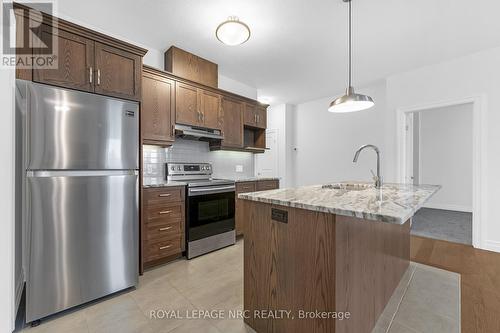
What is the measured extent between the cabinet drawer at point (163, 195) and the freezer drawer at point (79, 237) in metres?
0.34

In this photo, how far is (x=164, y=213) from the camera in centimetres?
257

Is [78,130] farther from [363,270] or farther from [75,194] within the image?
[363,270]

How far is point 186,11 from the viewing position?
2316 mm

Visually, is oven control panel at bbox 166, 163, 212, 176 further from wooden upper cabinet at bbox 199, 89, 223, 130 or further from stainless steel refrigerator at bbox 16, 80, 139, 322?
stainless steel refrigerator at bbox 16, 80, 139, 322

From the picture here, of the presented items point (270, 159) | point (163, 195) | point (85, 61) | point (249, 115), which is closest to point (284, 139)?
point (270, 159)

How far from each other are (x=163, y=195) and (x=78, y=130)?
1.06 metres

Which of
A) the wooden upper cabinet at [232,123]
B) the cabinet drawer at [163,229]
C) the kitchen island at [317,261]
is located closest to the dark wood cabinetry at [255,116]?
the wooden upper cabinet at [232,123]

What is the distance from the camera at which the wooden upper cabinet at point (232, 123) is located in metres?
3.58

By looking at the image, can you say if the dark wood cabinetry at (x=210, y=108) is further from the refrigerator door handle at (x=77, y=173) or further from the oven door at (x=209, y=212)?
the refrigerator door handle at (x=77, y=173)

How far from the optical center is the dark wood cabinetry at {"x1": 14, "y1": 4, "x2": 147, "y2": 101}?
1726 millimetres

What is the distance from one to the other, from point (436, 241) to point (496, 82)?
7.72 feet

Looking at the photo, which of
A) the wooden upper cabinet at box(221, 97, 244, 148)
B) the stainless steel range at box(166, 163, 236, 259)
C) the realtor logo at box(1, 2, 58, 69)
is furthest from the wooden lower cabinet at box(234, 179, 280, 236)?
the realtor logo at box(1, 2, 58, 69)

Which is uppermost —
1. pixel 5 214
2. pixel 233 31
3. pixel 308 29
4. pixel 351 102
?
pixel 308 29

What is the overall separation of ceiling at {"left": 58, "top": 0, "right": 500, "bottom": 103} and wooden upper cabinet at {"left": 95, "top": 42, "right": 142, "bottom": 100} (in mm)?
575
